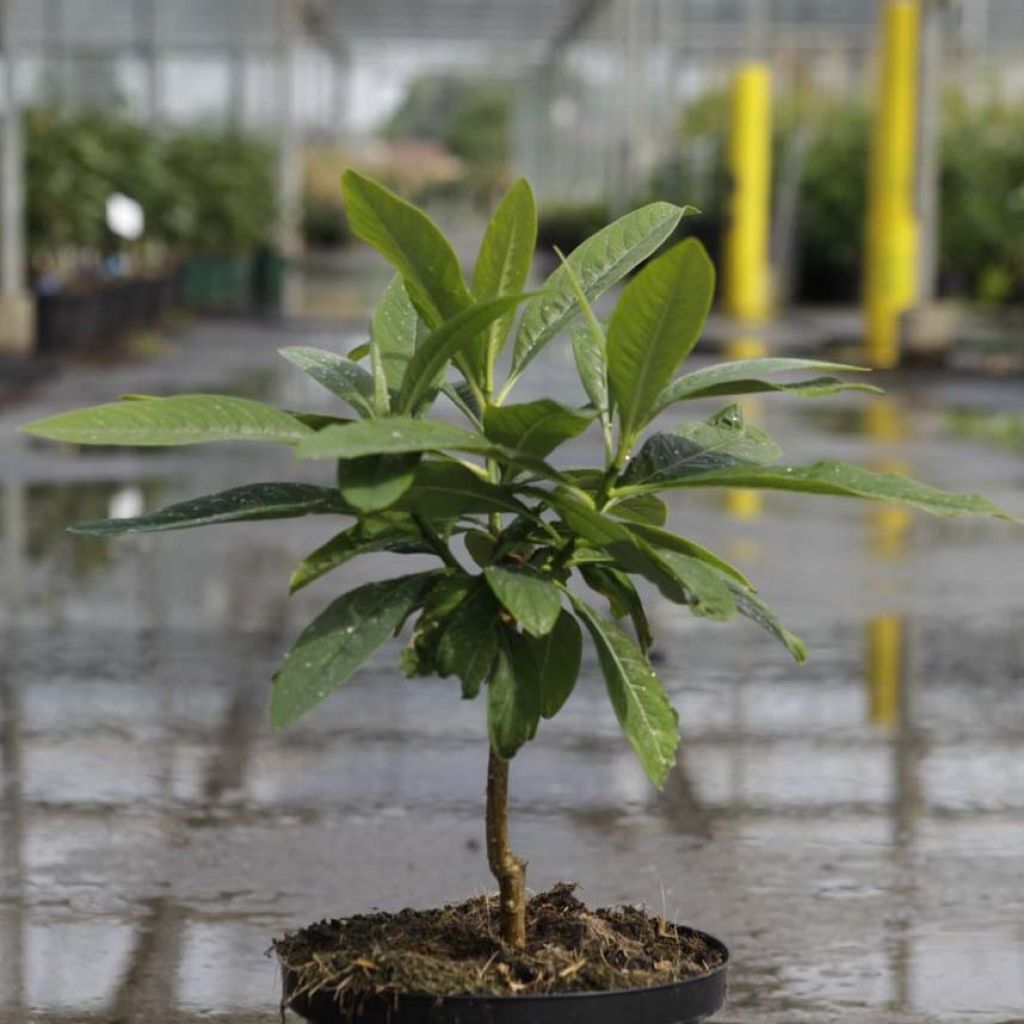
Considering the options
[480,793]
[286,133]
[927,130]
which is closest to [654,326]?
[480,793]

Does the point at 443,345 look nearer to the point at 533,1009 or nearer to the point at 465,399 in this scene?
the point at 465,399

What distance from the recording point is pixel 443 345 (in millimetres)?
3314

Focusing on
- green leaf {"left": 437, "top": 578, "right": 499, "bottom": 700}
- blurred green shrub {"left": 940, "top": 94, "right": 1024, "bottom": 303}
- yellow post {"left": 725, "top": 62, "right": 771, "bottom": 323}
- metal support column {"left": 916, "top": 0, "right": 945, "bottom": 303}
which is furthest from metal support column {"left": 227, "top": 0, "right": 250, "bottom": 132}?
green leaf {"left": 437, "top": 578, "right": 499, "bottom": 700}

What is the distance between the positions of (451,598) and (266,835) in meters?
2.58

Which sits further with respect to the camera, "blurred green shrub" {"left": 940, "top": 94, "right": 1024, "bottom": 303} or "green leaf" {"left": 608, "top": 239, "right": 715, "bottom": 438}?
"blurred green shrub" {"left": 940, "top": 94, "right": 1024, "bottom": 303}

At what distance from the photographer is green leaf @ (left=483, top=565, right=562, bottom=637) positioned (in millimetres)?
3186

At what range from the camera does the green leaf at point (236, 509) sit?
11.1 ft

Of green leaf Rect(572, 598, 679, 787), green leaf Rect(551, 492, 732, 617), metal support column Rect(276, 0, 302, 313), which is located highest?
metal support column Rect(276, 0, 302, 313)

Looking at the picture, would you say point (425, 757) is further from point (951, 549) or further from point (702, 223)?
point (702, 223)

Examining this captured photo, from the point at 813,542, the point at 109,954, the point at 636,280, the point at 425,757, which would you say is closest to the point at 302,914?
the point at 109,954

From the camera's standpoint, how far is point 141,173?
2631cm

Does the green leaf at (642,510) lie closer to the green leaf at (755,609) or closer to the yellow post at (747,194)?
the green leaf at (755,609)

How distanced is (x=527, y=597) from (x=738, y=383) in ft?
1.64

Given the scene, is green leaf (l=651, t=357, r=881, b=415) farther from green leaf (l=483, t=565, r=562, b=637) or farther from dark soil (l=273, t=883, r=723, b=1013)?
dark soil (l=273, t=883, r=723, b=1013)
